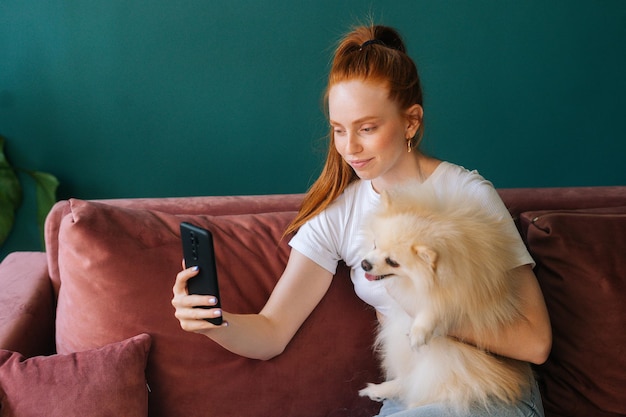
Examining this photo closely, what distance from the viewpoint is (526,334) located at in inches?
58.1

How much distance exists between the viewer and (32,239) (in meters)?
2.57

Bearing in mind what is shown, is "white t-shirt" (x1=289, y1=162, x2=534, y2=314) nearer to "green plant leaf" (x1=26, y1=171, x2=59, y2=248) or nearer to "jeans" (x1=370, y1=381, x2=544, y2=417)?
"jeans" (x1=370, y1=381, x2=544, y2=417)

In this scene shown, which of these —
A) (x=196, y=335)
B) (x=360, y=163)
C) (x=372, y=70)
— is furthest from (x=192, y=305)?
(x=372, y=70)

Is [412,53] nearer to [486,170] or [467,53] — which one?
[467,53]

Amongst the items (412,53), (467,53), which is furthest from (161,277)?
(467,53)

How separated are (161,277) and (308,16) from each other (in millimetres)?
1323

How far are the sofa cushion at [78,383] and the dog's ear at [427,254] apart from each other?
2.57ft

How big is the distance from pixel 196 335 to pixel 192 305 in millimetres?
316

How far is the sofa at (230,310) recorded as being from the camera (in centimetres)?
164

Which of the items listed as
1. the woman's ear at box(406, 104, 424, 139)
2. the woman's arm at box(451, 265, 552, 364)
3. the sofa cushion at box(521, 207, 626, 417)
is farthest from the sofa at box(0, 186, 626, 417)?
the woman's ear at box(406, 104, 424, 139)

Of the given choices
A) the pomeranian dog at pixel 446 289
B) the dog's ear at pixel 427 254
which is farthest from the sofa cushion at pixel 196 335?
the dog's ear at pixel 427 254

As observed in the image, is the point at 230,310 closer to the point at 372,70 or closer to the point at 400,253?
the point at 400,253

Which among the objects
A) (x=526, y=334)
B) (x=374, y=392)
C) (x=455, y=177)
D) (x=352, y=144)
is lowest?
(x=374, y=392)

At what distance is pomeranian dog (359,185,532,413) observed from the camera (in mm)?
1369
